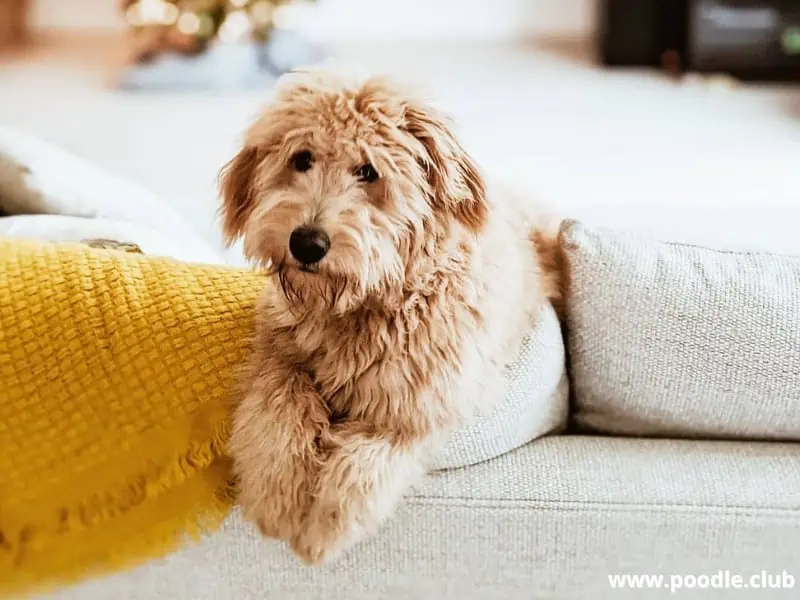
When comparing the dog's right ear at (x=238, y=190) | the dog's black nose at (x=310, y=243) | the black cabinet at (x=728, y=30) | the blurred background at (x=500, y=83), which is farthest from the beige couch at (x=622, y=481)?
the black cabinet at (x=728, y=30)

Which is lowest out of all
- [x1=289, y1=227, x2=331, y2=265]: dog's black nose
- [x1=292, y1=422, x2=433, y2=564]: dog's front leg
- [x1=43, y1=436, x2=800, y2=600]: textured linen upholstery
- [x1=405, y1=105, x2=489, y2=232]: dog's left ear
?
[x1=43, y1=436, x2=800, y2=600]: textured linen upholstery

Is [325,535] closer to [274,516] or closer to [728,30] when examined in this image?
[274,516]

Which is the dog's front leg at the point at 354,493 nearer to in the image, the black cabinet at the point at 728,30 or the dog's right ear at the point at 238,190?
the dog's right ear at the point at 238,190

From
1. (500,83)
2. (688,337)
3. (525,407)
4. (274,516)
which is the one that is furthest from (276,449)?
(500,83)

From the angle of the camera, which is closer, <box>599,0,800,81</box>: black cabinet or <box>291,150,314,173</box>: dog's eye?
<box>291,150,314,173</box>: dog's eye

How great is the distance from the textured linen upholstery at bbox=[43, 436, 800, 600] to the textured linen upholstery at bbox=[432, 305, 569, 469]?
3cm

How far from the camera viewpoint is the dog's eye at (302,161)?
1301 millimetres

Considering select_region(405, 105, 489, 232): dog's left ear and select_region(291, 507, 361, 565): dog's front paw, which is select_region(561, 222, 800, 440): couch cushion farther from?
select_region(291, 507, 361, 565): dog's front paw

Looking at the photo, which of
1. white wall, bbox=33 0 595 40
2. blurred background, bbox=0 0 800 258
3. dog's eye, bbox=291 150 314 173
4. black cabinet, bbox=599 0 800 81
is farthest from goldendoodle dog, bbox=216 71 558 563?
white wall, bbox=33 0 595 40

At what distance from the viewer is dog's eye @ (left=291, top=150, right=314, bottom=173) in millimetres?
1301

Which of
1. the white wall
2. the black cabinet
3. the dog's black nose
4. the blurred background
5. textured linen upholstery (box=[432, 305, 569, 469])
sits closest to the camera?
the dog's black nose

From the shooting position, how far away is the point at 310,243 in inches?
48.2

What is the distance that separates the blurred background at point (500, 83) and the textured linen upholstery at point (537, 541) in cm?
131

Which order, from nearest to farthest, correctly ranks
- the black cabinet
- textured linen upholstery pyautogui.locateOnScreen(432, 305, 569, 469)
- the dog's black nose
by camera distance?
1. the dog's black nose
2. textured linen upholstery pyautogui.locateOnScreen(432, 305, 569, 469)
3. the black cabinet
